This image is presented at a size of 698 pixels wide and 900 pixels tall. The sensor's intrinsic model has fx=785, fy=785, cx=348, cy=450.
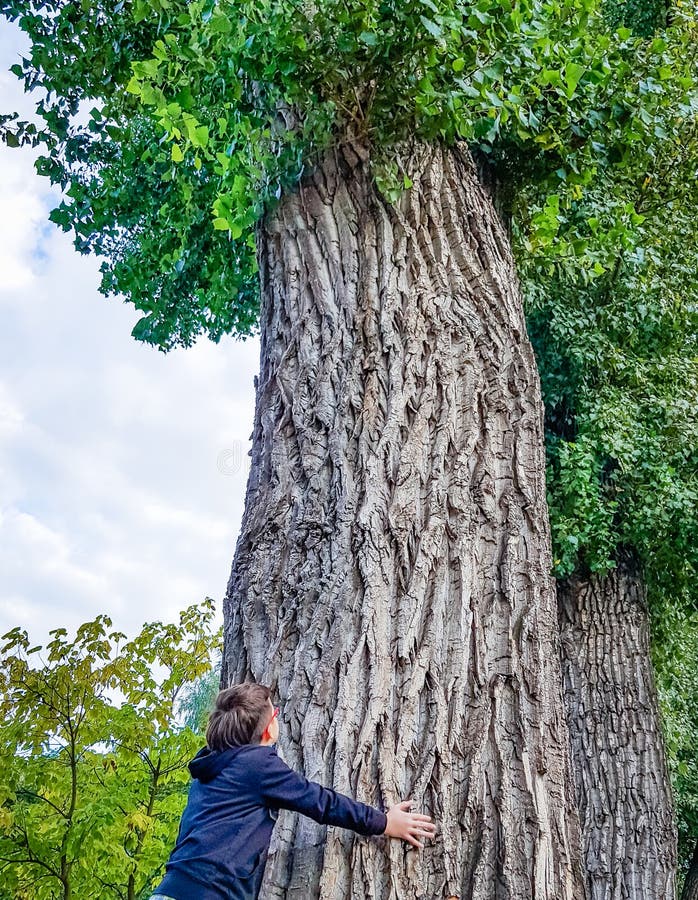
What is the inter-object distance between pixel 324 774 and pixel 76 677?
3942mm

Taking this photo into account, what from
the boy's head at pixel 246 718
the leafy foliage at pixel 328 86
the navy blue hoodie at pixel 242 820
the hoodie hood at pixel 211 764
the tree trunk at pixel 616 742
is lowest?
the navy blue hoodie at pixel 242 820

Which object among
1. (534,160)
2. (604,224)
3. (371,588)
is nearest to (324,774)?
(371,588)

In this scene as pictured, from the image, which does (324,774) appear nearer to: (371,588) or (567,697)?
(371,588)

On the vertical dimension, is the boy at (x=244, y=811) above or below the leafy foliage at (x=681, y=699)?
below

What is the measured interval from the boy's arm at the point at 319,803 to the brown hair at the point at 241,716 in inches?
8.3

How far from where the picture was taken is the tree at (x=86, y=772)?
561 cm

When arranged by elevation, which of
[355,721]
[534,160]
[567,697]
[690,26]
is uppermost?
[690,26]

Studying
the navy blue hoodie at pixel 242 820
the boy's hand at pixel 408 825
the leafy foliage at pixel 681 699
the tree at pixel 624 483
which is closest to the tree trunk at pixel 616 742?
the tree at pixel 624 483

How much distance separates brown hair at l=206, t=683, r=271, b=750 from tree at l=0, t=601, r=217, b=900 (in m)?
3.25

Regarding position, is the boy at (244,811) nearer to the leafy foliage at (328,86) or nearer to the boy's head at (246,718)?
the boy's head at (246,718)

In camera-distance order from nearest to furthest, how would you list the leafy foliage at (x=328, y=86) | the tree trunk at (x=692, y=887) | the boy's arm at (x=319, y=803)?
1. the boy's arm at (x=319, y=803)
2. the leafy foliage at (x=328, y=86)
3. the tree trunk at (x=692, y=887)

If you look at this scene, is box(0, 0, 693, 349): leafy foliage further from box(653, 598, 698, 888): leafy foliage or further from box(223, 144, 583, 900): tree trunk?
box(653, 598, 698, 888): leafy foliage

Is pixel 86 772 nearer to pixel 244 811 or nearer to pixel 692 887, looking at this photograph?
pixel 244 811

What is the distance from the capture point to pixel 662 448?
24.2 ft
